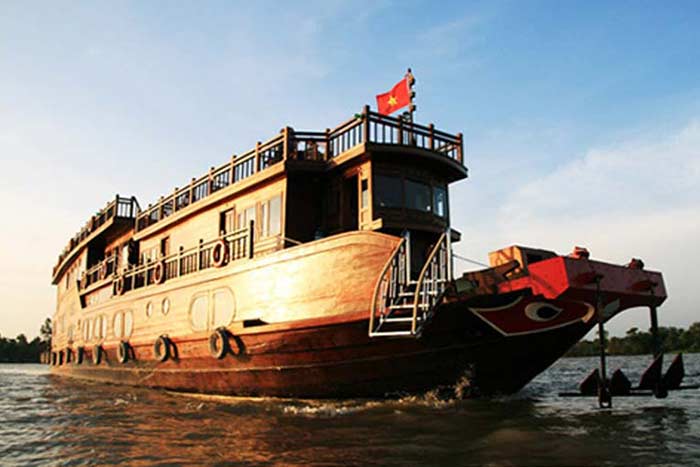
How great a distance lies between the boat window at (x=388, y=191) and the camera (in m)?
10.6

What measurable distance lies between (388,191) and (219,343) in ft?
13.4

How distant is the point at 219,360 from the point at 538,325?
5.78 metres

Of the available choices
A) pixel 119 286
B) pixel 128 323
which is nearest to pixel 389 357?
pixel 128 323

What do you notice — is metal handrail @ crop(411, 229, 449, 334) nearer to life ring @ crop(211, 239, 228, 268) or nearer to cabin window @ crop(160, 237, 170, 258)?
life ring @ crop(211, 239, 228, 268)

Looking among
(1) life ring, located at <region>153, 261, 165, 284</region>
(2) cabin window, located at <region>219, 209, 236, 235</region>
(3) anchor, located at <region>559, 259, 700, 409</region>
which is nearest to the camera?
(3) anchor, located at <region>559, 259, 700, 409</region>

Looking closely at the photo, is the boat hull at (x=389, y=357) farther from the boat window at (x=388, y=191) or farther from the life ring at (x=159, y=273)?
the life ring at (x=159, y=273)

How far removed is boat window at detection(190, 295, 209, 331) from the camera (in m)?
11.5

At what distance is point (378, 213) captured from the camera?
10438 mm

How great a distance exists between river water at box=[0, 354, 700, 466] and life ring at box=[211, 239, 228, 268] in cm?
261

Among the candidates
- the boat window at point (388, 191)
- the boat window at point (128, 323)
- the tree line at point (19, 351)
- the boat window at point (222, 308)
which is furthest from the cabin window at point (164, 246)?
the tree line at point (19, 351)

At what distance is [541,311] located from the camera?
807 centimetres

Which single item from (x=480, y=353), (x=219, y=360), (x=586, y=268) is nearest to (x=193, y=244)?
(x=219, y=360)

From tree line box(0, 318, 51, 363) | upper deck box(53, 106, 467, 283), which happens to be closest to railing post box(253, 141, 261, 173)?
upper deck box(53, 106, 467, 283)

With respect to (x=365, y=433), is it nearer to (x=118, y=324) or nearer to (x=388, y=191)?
(x=388, y=191)
